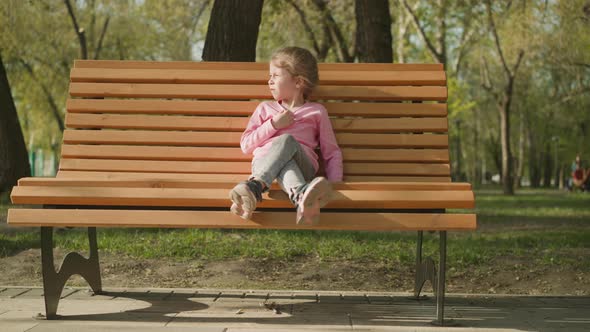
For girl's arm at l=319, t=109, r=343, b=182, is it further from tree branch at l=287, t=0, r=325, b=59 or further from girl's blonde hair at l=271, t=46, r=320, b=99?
tree branch at l=287, t=0, r=325, b=59

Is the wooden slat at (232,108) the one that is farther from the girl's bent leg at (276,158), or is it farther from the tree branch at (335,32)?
the tree branch at (335,32)

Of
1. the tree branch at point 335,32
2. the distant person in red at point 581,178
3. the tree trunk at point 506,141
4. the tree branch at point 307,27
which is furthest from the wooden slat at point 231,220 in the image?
the distant person in red at point 581,178

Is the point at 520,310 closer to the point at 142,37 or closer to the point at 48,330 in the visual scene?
the point at 48,330

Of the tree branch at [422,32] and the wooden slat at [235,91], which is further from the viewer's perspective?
the tree branch at [422,32]

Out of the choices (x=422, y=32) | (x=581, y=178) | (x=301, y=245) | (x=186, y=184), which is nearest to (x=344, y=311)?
(x=186, y=184)

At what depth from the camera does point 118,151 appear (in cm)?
515

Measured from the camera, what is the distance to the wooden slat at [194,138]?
5160mm

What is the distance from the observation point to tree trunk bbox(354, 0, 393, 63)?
1123 centimetres

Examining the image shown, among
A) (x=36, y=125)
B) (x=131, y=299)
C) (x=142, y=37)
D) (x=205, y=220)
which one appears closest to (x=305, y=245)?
(x=131, y=299)

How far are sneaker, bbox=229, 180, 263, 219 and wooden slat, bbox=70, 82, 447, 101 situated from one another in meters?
1.26

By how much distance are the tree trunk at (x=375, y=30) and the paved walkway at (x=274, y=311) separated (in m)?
6.13

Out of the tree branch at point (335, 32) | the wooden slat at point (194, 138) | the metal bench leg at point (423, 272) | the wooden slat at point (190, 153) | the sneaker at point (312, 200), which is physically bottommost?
the metal bench leg at point (423, 272)

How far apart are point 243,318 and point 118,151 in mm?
1391

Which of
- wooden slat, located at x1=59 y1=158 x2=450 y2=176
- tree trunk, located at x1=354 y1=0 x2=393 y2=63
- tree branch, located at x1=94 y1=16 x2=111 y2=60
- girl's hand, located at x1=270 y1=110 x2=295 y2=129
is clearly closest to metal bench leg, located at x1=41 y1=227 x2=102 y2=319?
wooden slat, located at x1=59 y1=158 x2=450 y2=176
